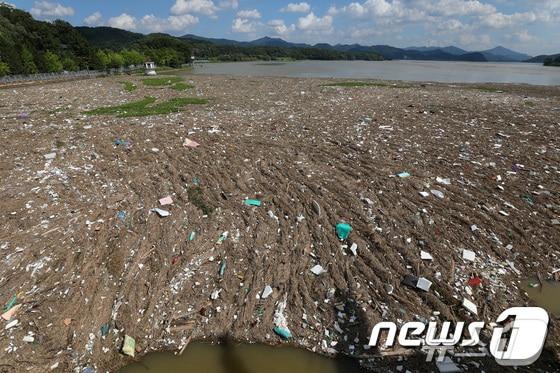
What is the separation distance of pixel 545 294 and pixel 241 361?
380cm

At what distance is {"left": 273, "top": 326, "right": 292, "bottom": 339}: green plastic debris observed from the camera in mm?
3547

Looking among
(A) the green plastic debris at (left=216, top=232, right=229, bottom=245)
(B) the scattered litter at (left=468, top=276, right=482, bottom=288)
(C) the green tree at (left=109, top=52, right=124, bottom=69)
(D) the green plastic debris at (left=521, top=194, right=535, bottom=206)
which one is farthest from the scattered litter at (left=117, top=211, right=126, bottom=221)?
(C) the green tree at (left=109, top=52, right=124, bottom=69)

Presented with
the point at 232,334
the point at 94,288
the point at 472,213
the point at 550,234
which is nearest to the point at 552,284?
the point at 550,234

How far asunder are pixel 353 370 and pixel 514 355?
1.61 m

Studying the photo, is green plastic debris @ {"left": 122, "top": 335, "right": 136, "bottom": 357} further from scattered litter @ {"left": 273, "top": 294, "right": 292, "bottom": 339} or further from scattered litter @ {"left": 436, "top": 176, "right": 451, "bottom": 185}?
scattered litter @ {"left": 436, "top": 176, "right": 451, "bottom": 185}

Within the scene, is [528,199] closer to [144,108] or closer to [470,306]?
[470,306]

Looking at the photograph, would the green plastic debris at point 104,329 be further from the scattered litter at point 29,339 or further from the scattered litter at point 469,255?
the scattered litter at point 469,255

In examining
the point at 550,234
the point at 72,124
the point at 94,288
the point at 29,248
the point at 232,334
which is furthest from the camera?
the point at 72,124

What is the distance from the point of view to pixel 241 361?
3354 mm

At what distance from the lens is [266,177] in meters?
6.49

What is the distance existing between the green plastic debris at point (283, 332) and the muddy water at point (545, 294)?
9.84ft

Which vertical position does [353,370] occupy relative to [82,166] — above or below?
below

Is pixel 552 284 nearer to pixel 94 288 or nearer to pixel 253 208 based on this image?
pixel 253 208

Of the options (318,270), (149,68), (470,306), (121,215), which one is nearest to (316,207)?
(318,270)
